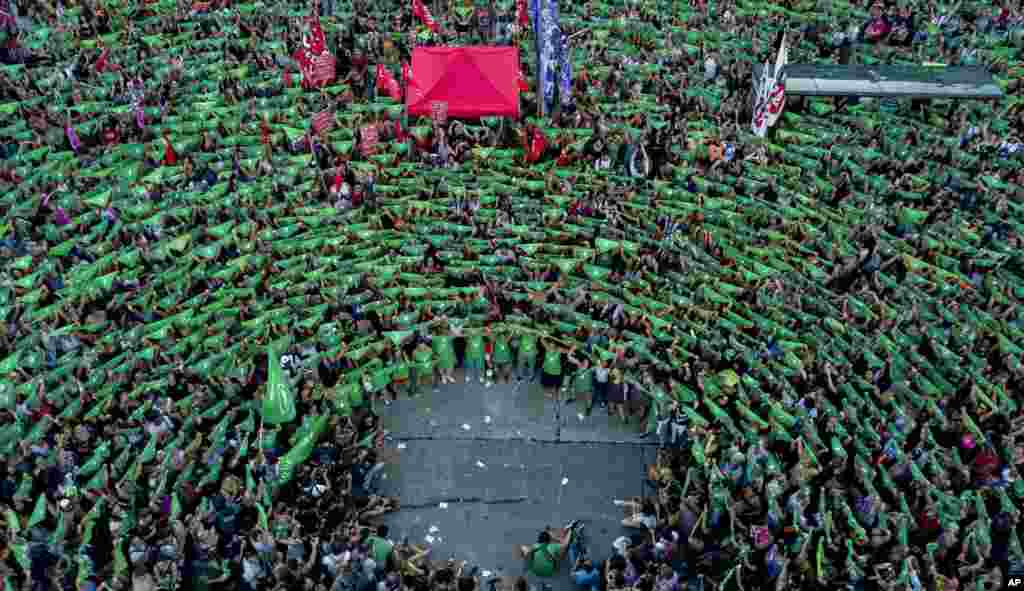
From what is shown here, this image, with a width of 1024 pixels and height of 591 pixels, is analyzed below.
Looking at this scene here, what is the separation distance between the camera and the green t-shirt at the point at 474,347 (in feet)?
65.0

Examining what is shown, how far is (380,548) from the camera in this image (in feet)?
51.7

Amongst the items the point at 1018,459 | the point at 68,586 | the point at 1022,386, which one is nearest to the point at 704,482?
the point at 1018,459


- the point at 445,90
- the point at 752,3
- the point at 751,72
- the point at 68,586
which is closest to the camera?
the point at 68,586

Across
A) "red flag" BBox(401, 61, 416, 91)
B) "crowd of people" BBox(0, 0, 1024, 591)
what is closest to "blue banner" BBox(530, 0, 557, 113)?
"crowd of people" BBox(0, 0, 1024, 591)

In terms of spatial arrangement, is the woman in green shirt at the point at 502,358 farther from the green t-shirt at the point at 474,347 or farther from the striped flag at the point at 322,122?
the striped flag at the point at 322,122

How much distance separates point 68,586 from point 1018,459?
17104 millimetres

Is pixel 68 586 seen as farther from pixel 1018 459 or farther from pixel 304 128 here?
pixel 1018 459

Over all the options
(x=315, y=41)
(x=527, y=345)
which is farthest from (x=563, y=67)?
(x=527, y=345)

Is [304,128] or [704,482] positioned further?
[304,128]

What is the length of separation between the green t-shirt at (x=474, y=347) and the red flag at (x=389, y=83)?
10014 mm

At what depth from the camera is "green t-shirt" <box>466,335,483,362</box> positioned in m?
19.8

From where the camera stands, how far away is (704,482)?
17250mm

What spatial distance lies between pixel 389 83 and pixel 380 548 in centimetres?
1527

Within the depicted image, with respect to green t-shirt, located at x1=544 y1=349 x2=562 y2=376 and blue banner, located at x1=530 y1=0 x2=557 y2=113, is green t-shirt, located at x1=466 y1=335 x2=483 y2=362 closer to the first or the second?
green t-shirt, located at x1=544 y1=349 x2=562 y2=376
